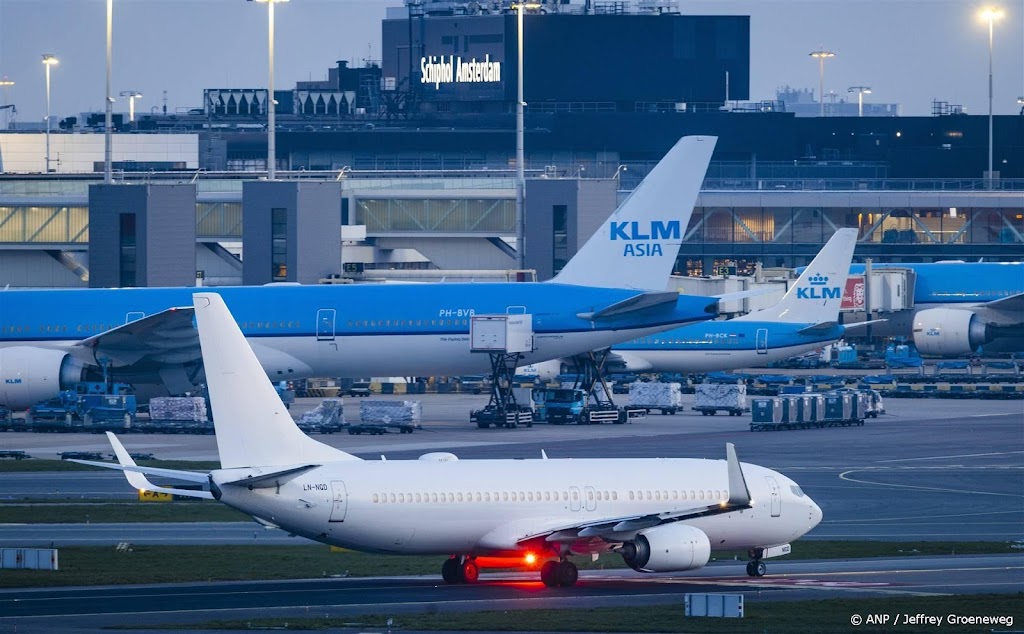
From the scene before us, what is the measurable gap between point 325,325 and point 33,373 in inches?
443

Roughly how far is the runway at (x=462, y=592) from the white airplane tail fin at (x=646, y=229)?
2852 centimetres

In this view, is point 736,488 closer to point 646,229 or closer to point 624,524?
point 624,524

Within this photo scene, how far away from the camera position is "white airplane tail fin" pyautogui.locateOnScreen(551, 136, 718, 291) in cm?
6375

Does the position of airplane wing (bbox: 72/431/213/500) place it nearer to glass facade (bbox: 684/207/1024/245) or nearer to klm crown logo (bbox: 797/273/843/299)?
klm crown logo (bbox: 797/273/843/299)

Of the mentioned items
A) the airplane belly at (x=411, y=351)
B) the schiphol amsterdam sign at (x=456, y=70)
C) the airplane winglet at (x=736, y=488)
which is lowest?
the airplane winglet at (x=736, y=488)

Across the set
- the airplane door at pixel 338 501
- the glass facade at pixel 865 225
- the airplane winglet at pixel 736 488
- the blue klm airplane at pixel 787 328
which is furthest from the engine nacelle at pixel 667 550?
the glass facade at pixel 865 225

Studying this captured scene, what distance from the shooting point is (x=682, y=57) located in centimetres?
16362

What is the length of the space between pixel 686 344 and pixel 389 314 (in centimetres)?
2016

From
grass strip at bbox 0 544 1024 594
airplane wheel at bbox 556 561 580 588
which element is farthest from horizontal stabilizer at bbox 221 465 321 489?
airplane wheel at bbox 556 561 580 588

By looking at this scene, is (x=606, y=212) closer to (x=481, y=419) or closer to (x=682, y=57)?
(x=481, y=419)

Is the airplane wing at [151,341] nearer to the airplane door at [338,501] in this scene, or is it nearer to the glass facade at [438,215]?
the glass facade at [438,215]

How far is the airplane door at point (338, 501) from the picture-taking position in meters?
31.1

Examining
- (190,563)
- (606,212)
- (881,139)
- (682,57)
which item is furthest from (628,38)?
(190,563)

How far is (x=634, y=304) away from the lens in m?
61.9
